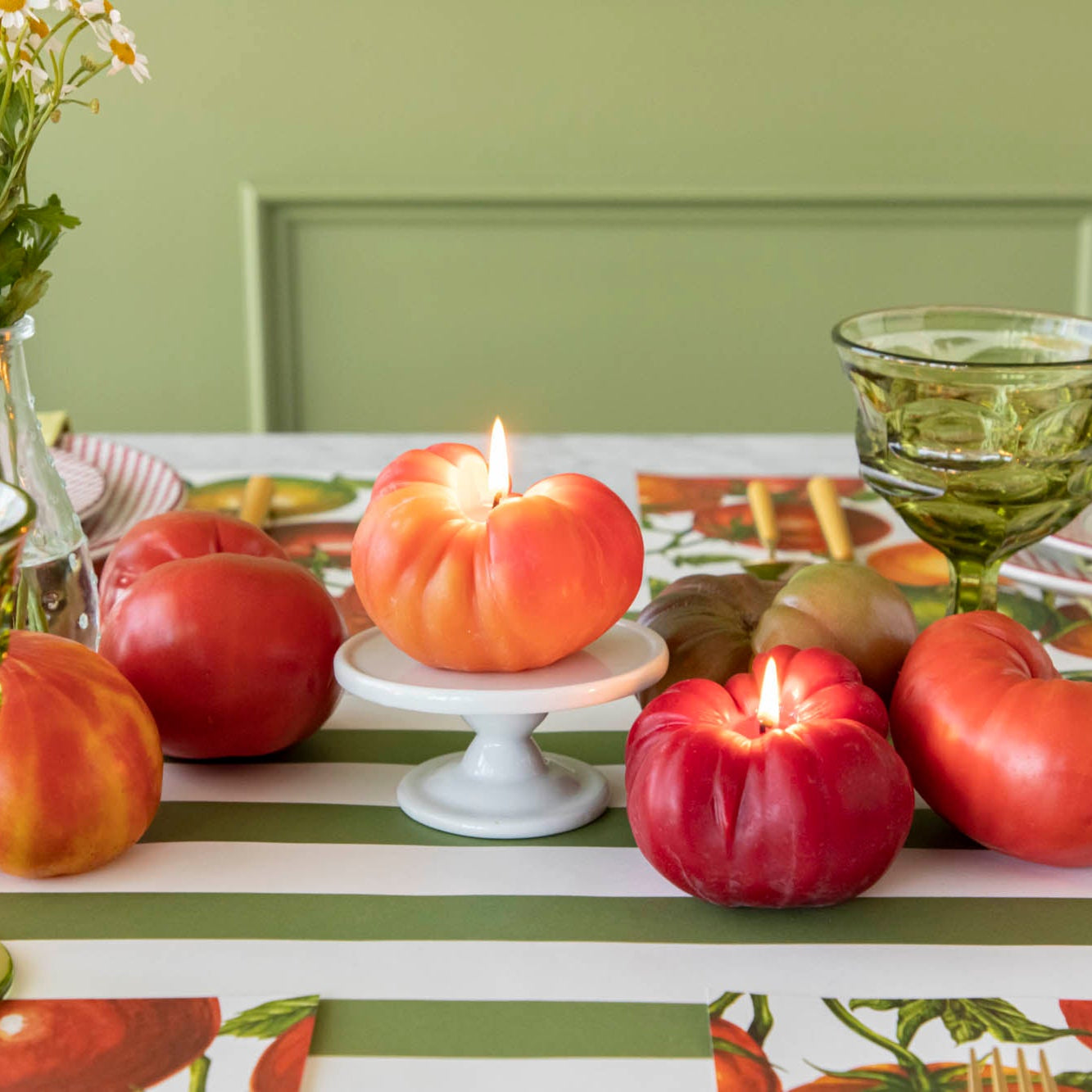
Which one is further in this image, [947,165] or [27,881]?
[947,165]

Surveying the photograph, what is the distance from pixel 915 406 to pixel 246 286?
172cm

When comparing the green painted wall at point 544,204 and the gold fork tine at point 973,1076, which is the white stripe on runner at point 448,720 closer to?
the gold fork tine at point 973,1076

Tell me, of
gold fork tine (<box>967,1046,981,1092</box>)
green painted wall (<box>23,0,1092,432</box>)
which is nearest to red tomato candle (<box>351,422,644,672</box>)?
gold fork tine (<box>967,1046,981,1092</box>)

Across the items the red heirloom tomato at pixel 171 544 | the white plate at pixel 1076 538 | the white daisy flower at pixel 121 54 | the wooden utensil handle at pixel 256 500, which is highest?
the white daisy flower at pixel 121 54

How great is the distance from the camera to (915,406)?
66 cm

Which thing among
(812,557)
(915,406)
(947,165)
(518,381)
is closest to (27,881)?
(915,406)

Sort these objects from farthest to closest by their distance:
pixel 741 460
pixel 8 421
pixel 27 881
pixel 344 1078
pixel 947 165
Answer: pixel 947 165 → pixel 741 460 → pixel 8 421 → pixel 27 881 → pixel 344 1078

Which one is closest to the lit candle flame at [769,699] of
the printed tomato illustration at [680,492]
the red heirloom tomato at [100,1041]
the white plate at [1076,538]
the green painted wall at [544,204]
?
the red heirloom tomato at [100,1041]

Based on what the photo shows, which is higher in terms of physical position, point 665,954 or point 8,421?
point 8,421

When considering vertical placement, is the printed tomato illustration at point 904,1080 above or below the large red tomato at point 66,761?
below

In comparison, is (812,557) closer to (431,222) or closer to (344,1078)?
(344,1078)

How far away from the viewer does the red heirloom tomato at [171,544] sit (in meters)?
0.66

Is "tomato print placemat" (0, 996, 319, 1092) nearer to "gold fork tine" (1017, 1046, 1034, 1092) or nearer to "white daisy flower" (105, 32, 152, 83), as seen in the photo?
"gold fork tine" (1017, 1046, 1034, 1092)

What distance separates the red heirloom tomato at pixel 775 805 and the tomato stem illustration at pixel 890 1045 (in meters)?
0.05
